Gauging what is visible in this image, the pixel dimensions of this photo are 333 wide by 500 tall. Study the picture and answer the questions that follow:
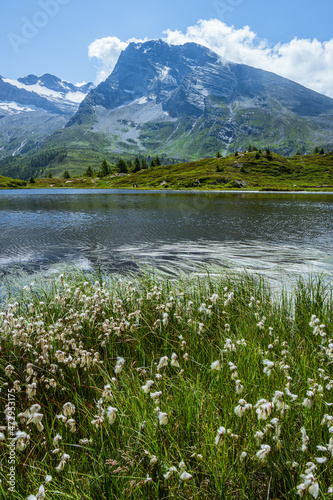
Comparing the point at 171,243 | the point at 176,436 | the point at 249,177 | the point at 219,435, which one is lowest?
the point at 176,436

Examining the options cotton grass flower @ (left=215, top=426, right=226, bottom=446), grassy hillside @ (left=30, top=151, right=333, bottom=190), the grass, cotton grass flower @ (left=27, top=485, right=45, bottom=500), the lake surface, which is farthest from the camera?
grassy hillside @ (left=30, top=151, right=333, bottom=190)

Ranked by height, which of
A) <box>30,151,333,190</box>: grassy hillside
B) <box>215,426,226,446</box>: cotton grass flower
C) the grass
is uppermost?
<box>30,151,333,190</box>: grassy hillside

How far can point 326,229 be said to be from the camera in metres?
36.0

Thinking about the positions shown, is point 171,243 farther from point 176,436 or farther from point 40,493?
point 40,493

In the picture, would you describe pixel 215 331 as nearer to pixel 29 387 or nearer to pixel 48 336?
pixel 48 336

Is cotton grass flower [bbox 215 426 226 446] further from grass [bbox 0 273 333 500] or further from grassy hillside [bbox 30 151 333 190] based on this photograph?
grassy hillside [bbox 30 151 333 190]


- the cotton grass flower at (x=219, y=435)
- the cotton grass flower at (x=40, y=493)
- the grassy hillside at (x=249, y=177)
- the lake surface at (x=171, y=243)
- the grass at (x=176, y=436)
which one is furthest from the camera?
the grassy hillside at (x=249, y=177)

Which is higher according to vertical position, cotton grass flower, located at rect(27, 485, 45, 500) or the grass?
cotton grass flower, located at rect(27, 485, 45, 500)

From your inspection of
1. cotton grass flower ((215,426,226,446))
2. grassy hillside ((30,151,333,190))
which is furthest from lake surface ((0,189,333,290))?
grassy hillside ((30,151,333,190))

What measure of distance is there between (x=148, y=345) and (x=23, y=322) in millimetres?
3180

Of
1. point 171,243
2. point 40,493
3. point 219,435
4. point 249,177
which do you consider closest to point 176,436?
point 219,435

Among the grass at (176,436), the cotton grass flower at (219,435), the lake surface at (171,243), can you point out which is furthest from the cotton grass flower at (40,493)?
the lake surface at (171,243)

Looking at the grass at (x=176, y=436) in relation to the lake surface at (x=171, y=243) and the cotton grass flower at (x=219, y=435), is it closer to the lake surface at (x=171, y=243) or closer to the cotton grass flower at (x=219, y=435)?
the cotton grass flower at (x=219, y=435)

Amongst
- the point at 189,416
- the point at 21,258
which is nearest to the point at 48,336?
the point at 189,416
